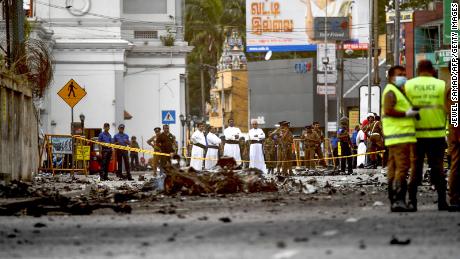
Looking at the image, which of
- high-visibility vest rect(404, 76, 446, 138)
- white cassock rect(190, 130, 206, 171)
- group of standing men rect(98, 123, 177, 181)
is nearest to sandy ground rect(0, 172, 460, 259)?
high-visibility vest rect(404, 76, 446, 138)

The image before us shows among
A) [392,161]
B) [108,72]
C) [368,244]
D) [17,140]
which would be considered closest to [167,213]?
[392,161]

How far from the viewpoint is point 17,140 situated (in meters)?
29.3

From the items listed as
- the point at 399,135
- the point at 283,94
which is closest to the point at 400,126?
the point at 399,135

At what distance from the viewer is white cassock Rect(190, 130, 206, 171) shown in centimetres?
4191

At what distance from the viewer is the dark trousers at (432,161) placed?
55.6ft

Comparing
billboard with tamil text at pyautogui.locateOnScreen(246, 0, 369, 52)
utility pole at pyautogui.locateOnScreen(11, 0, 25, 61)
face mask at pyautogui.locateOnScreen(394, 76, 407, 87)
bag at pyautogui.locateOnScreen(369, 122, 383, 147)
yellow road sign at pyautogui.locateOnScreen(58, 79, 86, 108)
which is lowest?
bag at pyautogui.locateOnScreen(369, 122, 383, 147)

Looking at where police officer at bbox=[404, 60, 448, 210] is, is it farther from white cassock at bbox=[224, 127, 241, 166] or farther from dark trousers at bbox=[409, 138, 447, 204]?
white cassock at bbox=[224, 127, 241, 166]

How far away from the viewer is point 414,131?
54.8 ft

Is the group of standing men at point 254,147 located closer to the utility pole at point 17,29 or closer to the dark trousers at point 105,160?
the dark trousers at point 105,160

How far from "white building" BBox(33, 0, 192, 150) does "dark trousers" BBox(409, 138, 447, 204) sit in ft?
170

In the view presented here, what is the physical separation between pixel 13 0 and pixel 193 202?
53.0ft

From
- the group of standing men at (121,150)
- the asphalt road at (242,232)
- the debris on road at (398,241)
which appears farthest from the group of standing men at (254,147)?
the debris on road at (398,241)

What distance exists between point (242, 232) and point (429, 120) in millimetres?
4580

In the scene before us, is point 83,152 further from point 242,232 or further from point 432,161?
point 242,232
